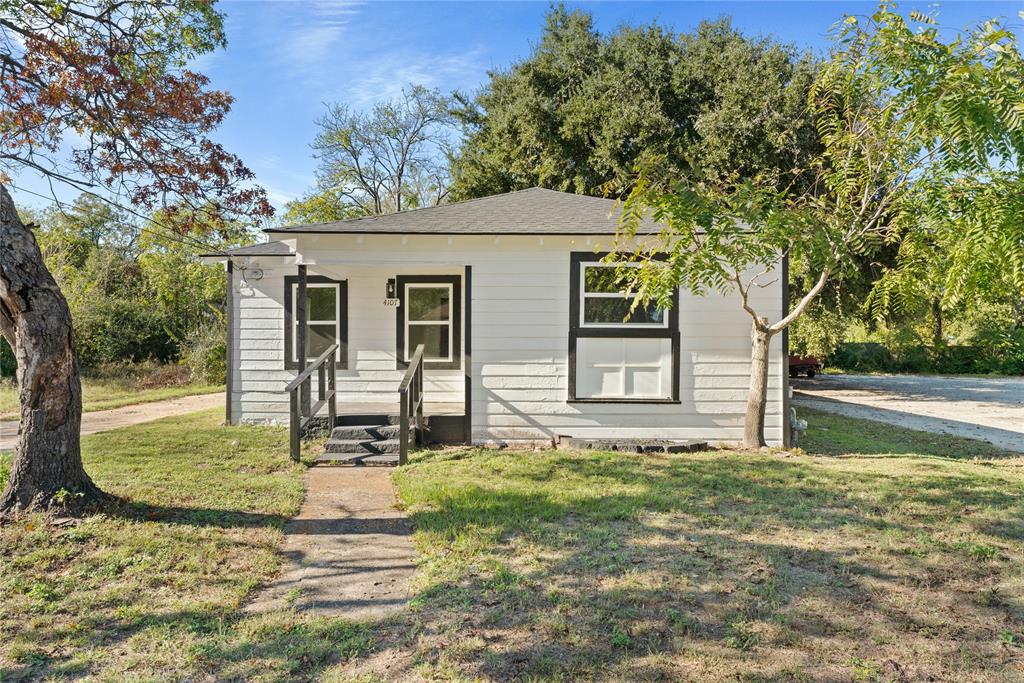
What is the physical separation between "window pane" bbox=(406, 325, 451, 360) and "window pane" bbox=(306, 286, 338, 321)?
1.33m

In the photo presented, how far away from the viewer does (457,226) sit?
8211 millimetres

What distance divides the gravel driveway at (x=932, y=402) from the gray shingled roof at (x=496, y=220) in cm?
724

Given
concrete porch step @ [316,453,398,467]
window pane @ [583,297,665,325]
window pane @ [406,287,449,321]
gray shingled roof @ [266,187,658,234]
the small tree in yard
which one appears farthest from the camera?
window pane @ [406,287,449,321]

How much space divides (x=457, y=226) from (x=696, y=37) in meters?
12.2

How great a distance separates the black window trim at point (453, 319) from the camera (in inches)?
368

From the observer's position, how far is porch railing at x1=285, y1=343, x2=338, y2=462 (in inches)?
281

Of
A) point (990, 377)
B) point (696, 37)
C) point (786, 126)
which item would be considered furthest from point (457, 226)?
point (990, 377)

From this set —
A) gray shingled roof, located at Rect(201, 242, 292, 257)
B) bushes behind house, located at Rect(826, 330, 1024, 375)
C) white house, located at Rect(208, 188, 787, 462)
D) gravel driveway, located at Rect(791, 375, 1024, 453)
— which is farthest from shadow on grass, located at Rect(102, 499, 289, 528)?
bushes behind house, located at Rect(826, 330, 1024, 375)

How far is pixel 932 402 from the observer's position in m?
16.2

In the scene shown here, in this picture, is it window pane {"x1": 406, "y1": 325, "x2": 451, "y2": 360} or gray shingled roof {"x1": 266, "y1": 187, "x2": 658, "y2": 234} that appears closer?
gray shingled roof {"x1": 266, "y1": 187, "x2": 658, "y2": 234}

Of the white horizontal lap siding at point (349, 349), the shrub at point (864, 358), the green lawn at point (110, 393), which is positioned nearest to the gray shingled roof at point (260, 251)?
the white horizontal lap siding at point (349, 349)

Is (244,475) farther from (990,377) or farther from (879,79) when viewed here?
(990,377)

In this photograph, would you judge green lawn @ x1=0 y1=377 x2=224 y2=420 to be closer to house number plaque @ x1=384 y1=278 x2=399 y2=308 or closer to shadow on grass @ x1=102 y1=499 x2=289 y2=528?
house number plaque @ x1=384 y1=278 x2=399 y2=308

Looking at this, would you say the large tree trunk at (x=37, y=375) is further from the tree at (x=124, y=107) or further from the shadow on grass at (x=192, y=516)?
the tree at (x=124, y=107)
